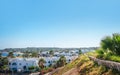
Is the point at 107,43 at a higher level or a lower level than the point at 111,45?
higher

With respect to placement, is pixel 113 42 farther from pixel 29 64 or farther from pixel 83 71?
pixel 29 64

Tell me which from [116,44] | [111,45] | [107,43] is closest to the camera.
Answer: [116,44]

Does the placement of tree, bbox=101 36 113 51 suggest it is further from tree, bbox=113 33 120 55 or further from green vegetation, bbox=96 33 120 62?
tree, bbox=113 33 120 55

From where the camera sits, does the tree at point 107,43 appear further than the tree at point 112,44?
Yes

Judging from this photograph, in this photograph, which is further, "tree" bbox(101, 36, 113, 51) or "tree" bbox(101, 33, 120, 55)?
"tree" bbox(101, 36, 113, 51)

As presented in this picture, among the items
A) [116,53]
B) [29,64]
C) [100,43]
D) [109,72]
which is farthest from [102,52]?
[29,64]

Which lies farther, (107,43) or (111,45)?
(107,43)

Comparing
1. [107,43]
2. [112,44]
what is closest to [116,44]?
[112,44]

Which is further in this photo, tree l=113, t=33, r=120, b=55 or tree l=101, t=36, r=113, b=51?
tree l=101, t=36, r=113, b=51

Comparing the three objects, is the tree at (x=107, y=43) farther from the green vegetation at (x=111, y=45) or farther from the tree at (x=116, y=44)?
the tree at (x=116, y=44)

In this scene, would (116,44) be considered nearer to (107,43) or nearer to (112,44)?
(112,44)

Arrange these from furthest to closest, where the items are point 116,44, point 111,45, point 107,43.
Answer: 1. point 107,43
2. point 111,45
3. point 116,44
